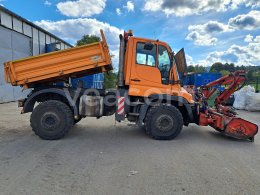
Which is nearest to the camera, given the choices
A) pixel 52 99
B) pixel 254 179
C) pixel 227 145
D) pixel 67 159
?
pixel 254 179

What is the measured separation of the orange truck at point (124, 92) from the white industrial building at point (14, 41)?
986 centimetres

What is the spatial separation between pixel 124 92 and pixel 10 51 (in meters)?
12.3

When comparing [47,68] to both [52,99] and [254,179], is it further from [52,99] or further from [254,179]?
[254,179]

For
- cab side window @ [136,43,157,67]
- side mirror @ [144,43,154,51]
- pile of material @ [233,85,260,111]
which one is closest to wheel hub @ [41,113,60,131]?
cab side window @ [136,43,157,67]

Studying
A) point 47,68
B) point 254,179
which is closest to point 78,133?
point 47,68

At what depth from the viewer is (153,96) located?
6934mm

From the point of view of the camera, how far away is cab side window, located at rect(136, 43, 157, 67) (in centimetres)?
686

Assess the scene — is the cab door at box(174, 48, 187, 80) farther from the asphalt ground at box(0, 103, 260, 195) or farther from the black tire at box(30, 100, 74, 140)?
the black tire at box(30, 100, 74, 140)

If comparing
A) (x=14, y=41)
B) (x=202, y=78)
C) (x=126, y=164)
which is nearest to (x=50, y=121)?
(x=126, y=164)

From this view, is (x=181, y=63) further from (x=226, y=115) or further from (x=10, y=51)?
(x=10, y=51)

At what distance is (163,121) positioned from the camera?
22.5 feet

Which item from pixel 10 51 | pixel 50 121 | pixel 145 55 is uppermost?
pixel 10 51

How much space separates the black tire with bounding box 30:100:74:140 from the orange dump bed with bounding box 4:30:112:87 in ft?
2.62

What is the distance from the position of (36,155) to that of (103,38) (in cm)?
332
